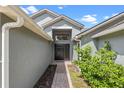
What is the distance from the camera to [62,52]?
26.2 metres

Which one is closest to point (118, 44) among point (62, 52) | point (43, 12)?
point (62, 52)

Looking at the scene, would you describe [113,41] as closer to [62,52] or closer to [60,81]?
[60,81]

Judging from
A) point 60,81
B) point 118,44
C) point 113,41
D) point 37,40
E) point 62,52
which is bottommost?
point 60,81

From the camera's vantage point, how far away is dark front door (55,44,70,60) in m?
26.2

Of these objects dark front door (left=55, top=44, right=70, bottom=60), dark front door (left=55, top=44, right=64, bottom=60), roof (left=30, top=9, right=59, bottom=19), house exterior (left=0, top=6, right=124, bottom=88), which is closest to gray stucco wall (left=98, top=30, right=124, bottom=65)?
house exterior (left=0, top=6, right=124, bottom=88)

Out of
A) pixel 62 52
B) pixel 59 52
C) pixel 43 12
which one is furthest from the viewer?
pixel 43 12

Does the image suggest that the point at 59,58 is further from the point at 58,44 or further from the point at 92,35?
the point at 92,35

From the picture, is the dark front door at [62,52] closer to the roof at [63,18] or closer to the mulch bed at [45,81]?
the roof at [63,18]

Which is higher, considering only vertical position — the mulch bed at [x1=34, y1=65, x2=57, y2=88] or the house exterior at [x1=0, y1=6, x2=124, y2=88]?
the house exterior at [x1=0, y1=6, x2=124, y2=88]

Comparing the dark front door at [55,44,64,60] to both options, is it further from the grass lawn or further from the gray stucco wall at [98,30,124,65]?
the gray stucco wall at [98,30,124,65]

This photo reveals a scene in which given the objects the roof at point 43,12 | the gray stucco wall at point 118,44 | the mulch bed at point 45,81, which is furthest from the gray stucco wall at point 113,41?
the roof at point 43,12

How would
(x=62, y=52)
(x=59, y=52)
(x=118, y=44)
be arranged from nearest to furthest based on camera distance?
(x=118, y=44) → (x=62, y=52) → (x=59, y=52)

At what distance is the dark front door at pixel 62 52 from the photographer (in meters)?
26.2
